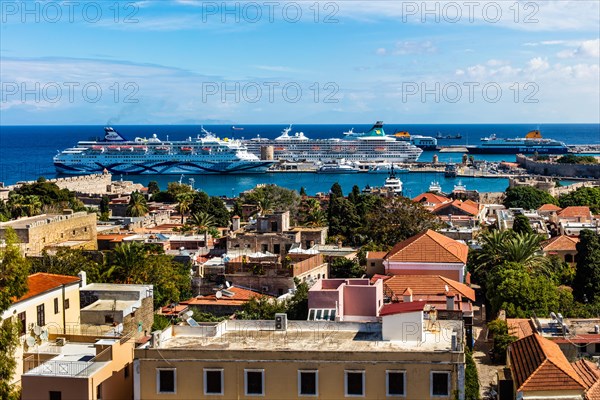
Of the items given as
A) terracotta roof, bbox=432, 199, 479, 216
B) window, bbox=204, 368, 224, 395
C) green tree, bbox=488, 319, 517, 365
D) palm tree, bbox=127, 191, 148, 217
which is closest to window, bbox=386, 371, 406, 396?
window, bbox=204, 368, 224, 395

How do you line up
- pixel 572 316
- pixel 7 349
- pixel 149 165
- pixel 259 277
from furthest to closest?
pixel 149 165, pixel 259 277, pixel 572 316, pixel 7 349

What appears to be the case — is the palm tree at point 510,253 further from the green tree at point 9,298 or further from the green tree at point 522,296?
the green tree at point 9,298

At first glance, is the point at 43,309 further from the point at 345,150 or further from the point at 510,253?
the point at 345,150

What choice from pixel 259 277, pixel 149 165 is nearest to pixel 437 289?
pixel 259 277

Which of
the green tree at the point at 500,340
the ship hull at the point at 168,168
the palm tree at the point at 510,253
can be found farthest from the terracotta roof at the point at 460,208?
the ship hull at the point at 168,168

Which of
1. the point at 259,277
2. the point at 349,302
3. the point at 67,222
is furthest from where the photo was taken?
the point at 67,222

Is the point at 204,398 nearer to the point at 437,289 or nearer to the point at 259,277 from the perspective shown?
the point at 437,289

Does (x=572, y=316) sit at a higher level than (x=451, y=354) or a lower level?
lower
